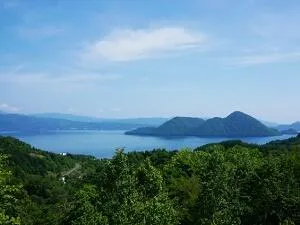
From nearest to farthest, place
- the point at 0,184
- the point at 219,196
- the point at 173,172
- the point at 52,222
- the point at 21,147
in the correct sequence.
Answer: the point at 0,184 → the point at 219,196 → the point at 52,222 → the point at 173,172 → the point at 21,147

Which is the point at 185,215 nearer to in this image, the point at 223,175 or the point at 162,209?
the point at 223,175

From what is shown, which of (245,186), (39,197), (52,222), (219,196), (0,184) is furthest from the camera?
(39,197)

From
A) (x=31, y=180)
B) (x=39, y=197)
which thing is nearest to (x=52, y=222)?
(x=39, y=197)

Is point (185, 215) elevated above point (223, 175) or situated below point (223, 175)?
below

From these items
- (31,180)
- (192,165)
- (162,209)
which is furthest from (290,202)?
(31,180)

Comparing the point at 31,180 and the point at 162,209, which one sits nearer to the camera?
the point at 162,209

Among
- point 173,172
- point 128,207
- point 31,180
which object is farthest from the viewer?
point 31,180

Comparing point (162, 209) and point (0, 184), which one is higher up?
point (0, 184)

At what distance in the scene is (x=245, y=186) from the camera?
3144 centimetres

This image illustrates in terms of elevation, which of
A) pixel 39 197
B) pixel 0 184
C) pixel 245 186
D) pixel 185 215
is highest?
pixel 0 184

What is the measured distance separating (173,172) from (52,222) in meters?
16.4

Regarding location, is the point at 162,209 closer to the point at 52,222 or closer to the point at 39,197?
the point at 52,222

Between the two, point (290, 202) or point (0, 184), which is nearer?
point (0, 184)

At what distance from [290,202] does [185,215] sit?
24.5 ft
